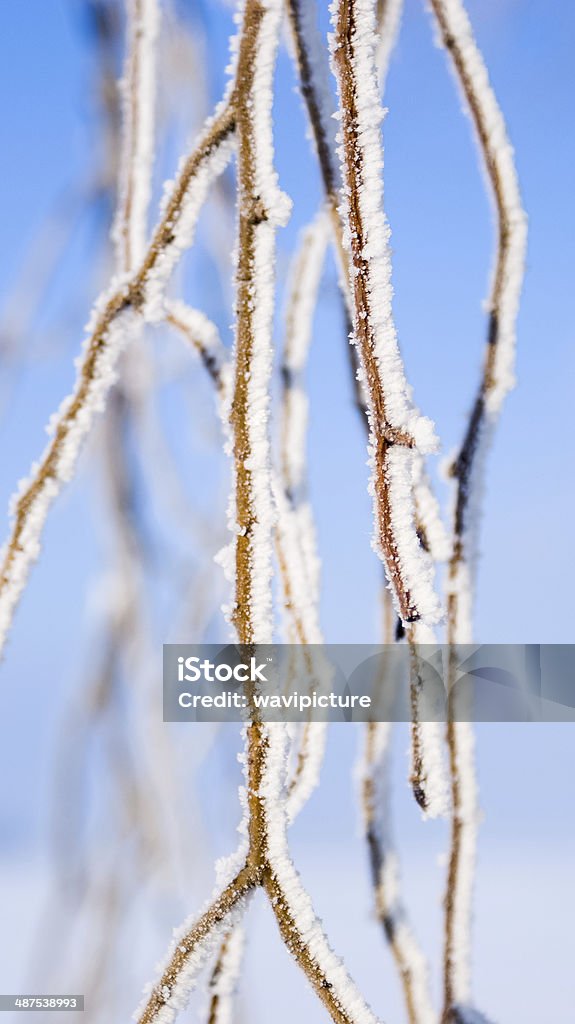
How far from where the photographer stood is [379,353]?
31 cm

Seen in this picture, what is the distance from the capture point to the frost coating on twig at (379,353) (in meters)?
0.30

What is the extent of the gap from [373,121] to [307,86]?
0.16 m

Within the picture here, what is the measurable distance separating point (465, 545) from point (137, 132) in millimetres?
329

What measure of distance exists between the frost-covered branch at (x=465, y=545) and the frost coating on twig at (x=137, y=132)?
0.18 m

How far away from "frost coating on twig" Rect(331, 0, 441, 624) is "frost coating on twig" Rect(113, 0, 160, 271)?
0.21 meters

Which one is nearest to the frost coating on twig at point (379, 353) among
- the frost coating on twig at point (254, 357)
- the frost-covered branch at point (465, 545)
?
the frost coating on twig at point (254, 357)

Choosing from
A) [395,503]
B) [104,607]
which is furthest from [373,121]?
[104,607]

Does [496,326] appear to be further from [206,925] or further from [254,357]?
[206,925]

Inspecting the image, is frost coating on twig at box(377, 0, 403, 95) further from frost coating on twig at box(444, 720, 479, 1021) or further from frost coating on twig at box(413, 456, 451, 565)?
frost coating on twig at box(444, 720, 479, 1021)

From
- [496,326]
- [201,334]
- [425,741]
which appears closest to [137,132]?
[201,334]

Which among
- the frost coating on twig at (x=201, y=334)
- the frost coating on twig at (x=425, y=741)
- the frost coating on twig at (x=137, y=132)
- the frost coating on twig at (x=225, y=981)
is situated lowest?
the frost coating on twig at (x=225, y=981)

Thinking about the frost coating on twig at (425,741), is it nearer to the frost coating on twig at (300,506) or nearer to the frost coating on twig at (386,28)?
the frost coating on twig at (300,506)

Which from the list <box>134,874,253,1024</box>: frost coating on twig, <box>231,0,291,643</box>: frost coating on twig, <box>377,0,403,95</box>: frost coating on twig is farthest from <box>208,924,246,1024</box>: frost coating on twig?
<box>377,0,403,95</box>: frost coating on twig

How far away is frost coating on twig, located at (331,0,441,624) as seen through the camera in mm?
300
